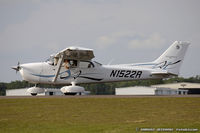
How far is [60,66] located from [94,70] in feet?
8.28

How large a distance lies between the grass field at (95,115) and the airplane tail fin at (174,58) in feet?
24.4

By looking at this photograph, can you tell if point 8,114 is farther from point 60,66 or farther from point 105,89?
point 105,89

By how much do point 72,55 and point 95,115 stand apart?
29.4 feet

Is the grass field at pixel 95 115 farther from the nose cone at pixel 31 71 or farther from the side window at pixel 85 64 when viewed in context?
the nose cone at pixel 31 71

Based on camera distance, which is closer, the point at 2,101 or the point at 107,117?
the point at 107,117

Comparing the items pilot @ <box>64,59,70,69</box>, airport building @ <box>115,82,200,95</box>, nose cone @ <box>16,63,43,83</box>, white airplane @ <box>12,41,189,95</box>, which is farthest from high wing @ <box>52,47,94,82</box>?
airport building @ <box>115,82,200,95</box>

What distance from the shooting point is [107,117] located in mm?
16531

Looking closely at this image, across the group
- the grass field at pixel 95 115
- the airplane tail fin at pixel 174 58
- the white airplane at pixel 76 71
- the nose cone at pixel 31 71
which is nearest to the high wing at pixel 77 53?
the white airplane at pixel 76 71

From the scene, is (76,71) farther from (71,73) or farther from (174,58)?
(174,58)

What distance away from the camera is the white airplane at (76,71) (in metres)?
25.1

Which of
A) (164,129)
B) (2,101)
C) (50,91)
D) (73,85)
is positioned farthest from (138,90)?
(164,129)

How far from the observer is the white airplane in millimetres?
25141

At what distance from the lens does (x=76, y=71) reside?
84.8 ft

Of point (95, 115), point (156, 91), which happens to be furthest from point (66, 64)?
point (156, 91)
